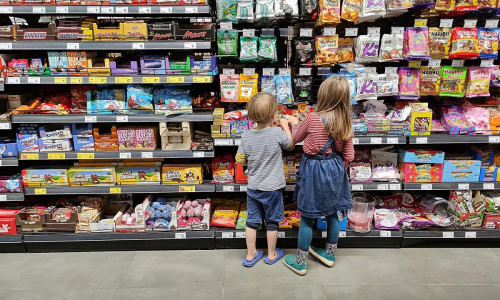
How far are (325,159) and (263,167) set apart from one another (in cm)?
48

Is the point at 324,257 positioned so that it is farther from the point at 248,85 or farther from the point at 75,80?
the point at 75,80

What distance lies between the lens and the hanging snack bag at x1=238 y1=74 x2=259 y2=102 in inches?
128

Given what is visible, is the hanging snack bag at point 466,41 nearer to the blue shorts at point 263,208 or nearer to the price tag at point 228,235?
the blue shorts at point 263,208

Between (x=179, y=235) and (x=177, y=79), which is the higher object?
(x=177, y=79)

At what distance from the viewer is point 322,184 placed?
2.86 m

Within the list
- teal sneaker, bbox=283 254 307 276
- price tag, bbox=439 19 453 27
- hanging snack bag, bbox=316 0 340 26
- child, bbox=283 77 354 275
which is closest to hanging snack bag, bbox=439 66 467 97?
price tag, bbox=439 19 453 27

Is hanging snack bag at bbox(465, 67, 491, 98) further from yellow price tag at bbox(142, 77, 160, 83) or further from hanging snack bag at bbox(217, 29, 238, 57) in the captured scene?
yellow price tag at bbox(142, 77, 160, 83)

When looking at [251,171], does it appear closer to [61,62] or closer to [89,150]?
[89,150]

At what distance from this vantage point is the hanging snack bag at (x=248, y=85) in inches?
128

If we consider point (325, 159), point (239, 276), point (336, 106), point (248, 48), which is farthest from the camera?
point (248, 48)

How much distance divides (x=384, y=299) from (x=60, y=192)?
9.25ft

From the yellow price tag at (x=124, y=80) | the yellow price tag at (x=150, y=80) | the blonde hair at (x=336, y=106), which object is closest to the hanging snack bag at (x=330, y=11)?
the blonde hair at (x=336, y=106)

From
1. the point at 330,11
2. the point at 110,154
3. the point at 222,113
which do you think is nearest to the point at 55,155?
the point at 110,154

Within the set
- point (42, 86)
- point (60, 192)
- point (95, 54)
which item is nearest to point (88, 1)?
point (95, 54)
